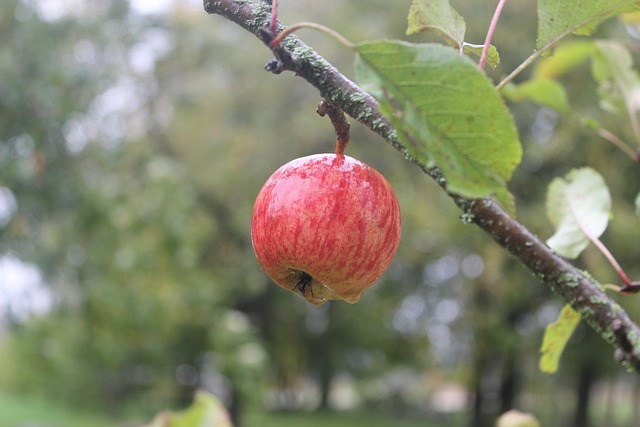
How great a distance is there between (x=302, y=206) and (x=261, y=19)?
0.62 ft

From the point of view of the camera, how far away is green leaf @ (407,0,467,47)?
60 cm

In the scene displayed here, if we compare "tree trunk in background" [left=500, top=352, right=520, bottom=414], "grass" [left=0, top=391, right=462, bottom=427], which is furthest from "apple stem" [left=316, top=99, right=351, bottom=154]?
"tree trunk in background" [left=500, top=352, right=520, bottom=414]

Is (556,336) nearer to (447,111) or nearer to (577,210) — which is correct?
(577,210)

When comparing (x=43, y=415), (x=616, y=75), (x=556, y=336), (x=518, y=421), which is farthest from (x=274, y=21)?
(x=43, y=415)

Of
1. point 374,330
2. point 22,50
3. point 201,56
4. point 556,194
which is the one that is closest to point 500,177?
point 556,194

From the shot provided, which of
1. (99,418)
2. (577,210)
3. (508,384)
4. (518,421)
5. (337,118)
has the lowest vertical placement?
(508,384)

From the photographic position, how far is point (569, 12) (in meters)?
0.59

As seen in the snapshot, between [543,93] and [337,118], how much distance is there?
0.43 metres

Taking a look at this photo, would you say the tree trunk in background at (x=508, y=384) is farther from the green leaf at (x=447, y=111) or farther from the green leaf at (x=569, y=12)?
the green leaf at (x=447, y=111)

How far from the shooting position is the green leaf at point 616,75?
940 millimetres

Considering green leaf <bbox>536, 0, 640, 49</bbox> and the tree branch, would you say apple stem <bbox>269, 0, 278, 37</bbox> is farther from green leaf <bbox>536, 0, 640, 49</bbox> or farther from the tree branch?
green leaf <bbox>536, 0, 640, 49</bbox>

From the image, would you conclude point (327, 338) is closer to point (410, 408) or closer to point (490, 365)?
point (490, 365)

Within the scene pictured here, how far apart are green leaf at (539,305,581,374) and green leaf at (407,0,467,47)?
286 mm

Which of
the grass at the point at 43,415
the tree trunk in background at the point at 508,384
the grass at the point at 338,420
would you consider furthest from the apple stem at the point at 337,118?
the grass at the point at 338,420
